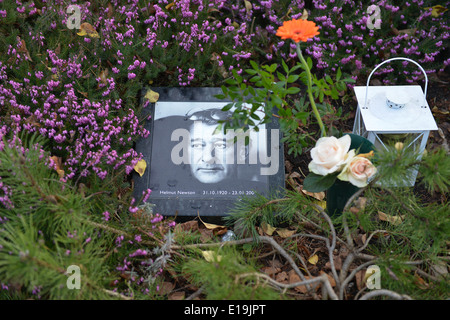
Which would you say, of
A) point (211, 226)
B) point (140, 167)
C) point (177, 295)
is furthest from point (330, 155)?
point (140, 167)

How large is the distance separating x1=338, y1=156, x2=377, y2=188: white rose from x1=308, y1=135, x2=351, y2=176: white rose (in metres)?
0.03

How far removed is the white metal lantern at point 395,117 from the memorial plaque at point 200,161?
52 cm

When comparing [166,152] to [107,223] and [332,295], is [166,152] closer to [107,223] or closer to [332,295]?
[107,223]

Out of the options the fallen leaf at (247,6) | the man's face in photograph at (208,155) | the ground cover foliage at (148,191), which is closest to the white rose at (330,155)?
the ground cover foliage at (148,191)

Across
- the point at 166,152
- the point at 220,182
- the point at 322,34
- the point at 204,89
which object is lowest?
the point at 220,182

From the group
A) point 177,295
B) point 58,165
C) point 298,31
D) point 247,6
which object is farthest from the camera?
point 247,6

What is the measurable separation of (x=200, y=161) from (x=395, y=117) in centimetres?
105

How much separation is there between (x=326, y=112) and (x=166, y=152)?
92cm

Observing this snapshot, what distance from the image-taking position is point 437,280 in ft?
5.85

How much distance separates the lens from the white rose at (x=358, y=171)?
1.75m

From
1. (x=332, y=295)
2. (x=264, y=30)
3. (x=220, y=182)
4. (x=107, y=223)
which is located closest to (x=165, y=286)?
(x=107, y=223)

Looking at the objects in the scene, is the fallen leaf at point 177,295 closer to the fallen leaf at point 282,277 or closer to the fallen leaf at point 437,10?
the fallen leaf at point 282,277

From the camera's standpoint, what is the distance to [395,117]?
222 centimetres

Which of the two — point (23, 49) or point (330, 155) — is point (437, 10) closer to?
point (330, 155)
